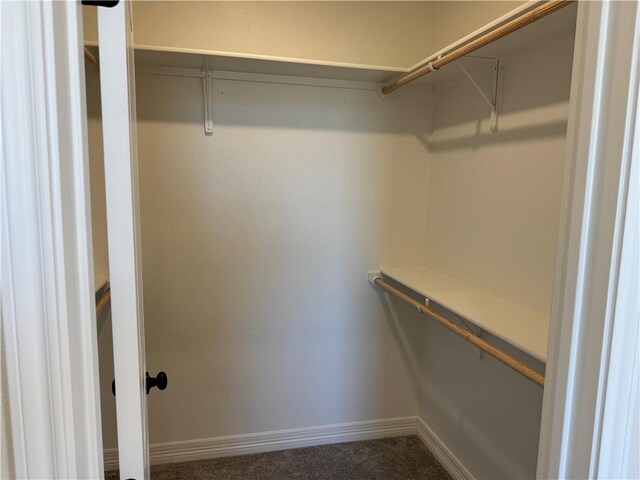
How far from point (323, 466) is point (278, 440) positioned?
0.29 m

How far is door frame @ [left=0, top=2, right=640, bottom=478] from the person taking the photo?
562mm

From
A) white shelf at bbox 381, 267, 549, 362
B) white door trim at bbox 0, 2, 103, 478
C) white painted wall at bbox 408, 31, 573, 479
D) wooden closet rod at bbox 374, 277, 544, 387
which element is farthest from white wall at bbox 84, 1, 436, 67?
white door trim at bbox 0, 2, 103, 478

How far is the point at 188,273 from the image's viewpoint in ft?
7.36

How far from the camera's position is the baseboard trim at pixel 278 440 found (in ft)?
7.71

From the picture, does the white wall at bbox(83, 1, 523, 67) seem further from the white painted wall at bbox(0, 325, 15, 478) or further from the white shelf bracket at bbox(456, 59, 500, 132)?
the white painted wall at bbox(0, 325, 15, 478)

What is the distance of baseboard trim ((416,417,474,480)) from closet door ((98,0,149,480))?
1.88 metres

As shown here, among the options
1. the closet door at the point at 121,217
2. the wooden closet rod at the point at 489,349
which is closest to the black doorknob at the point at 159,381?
the closet door at the point at 121,217

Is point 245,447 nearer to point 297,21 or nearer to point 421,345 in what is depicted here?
point 421,345

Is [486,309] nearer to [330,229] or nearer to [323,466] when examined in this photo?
[330,229]

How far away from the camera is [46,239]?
0.58 meters

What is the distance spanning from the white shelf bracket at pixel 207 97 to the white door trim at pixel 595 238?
1.70 metres

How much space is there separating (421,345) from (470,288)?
681 mm

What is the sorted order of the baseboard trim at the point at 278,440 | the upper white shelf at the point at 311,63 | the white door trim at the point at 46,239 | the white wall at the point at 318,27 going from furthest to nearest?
the baseboard trim at the point at 278,440 → the white wall at the point at 318,27 → the upper white shelf at the point at 311,63 → the white door trim at the point at 46,239

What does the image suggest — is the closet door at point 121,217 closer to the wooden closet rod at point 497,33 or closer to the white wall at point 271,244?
the wooden closet rod at point 497,33
